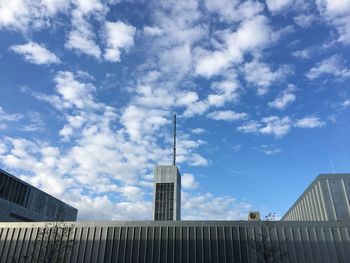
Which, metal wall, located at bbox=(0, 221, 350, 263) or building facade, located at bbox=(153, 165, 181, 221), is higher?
building facade, located at bbox=(153, 165, 181, 221)

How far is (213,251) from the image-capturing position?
2645cm

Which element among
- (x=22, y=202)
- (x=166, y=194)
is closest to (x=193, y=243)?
(x=22, y=202)

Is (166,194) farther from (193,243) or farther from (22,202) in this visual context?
(193,243)

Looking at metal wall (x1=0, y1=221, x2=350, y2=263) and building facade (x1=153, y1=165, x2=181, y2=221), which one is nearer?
metal wall (x1=0, y1=221, x2=350, y2=263)

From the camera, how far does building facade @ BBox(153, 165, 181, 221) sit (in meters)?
110

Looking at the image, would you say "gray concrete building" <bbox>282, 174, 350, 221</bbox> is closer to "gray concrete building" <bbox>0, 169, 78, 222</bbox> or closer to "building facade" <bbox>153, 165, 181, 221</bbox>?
"gray concrete building" <bbox>0, 169, 78, 222</bbox>

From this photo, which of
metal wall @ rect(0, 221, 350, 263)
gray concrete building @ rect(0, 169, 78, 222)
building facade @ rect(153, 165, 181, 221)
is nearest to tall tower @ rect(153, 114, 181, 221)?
building facade @ rect(153, 165, 181, 221)

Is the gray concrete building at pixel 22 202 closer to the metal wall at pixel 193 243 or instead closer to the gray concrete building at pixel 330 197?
the metal wall at pixel 193 243

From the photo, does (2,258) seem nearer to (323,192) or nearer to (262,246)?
(262,246)

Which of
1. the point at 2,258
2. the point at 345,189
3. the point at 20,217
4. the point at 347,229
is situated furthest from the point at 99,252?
the point at 20,217

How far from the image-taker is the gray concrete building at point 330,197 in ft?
100

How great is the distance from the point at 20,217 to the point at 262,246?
3474 inches

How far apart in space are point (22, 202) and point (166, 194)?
46275 millimetres

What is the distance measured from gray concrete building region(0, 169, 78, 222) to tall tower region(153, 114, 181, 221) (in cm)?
3205
